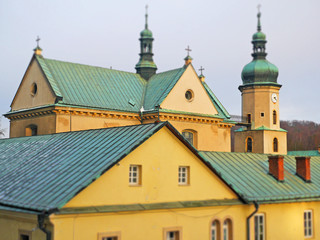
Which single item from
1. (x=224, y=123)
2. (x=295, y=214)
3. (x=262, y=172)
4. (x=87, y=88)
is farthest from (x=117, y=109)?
(x=295, y=214)

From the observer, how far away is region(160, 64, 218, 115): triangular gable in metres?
41.0

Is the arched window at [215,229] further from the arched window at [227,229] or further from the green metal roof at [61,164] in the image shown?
the green metal roof at [61,164]

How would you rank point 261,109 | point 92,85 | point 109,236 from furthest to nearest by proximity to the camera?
point 261,109 < point 92,85 < point 109,236

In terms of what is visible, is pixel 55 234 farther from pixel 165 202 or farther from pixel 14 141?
pixel 14 141

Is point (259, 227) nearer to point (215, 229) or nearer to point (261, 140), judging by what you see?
point (215, 229)

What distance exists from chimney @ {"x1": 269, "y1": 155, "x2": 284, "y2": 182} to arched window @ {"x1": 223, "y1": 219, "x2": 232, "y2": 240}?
5.21 meters

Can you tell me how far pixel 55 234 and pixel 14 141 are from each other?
13401 millimetres

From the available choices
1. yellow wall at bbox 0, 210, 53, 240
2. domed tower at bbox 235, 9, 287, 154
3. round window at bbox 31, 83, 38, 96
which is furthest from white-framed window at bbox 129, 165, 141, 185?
domed tower at bbox 235, 9, 287, 154

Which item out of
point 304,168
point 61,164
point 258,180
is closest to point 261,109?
point 304,168

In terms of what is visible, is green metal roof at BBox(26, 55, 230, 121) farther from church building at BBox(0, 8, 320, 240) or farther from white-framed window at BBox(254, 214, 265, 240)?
white-framed window at BBox(254, 214, 265, 240)

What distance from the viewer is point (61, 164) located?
20922 mm

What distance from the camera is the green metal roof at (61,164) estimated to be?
18141mm

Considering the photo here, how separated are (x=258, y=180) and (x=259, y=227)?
107 inches

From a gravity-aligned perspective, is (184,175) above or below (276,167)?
below
